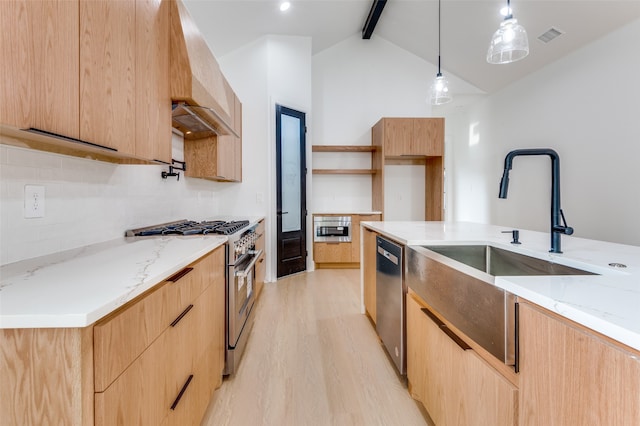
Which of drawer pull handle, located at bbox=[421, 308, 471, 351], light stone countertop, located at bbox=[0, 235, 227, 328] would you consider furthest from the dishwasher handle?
light stone countertop, located at bbox=[0, 235, 227, 328]

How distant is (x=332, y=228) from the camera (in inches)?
183

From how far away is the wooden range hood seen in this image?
158cm

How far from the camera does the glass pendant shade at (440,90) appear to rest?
3.01m

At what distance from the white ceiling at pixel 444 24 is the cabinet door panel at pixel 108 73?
2.20 m

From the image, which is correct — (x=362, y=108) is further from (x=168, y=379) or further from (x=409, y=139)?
(x=168, y=379)

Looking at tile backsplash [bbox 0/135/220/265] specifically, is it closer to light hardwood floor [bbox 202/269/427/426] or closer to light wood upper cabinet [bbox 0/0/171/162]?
light wood upper cabinet [bbox 0/0/171/162]

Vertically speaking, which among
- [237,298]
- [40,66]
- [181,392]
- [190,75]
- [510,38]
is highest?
[510,38]

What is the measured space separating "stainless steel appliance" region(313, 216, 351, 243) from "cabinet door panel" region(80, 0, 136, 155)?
138 inches

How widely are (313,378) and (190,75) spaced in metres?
1.98

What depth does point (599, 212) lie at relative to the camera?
3.50m

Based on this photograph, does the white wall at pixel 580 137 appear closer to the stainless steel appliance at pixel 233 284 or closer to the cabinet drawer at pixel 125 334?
the stainless steel appliance at pixel 233 284

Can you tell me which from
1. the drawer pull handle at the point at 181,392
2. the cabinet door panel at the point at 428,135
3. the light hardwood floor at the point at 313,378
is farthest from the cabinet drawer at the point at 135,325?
the cabinet door panel at the point at 428,135

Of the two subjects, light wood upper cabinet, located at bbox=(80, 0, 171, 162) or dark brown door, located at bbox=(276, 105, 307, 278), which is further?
dark brown door, located at bbox=(276, 105, 307, 278)

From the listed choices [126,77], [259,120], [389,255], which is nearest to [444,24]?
[259,120]
